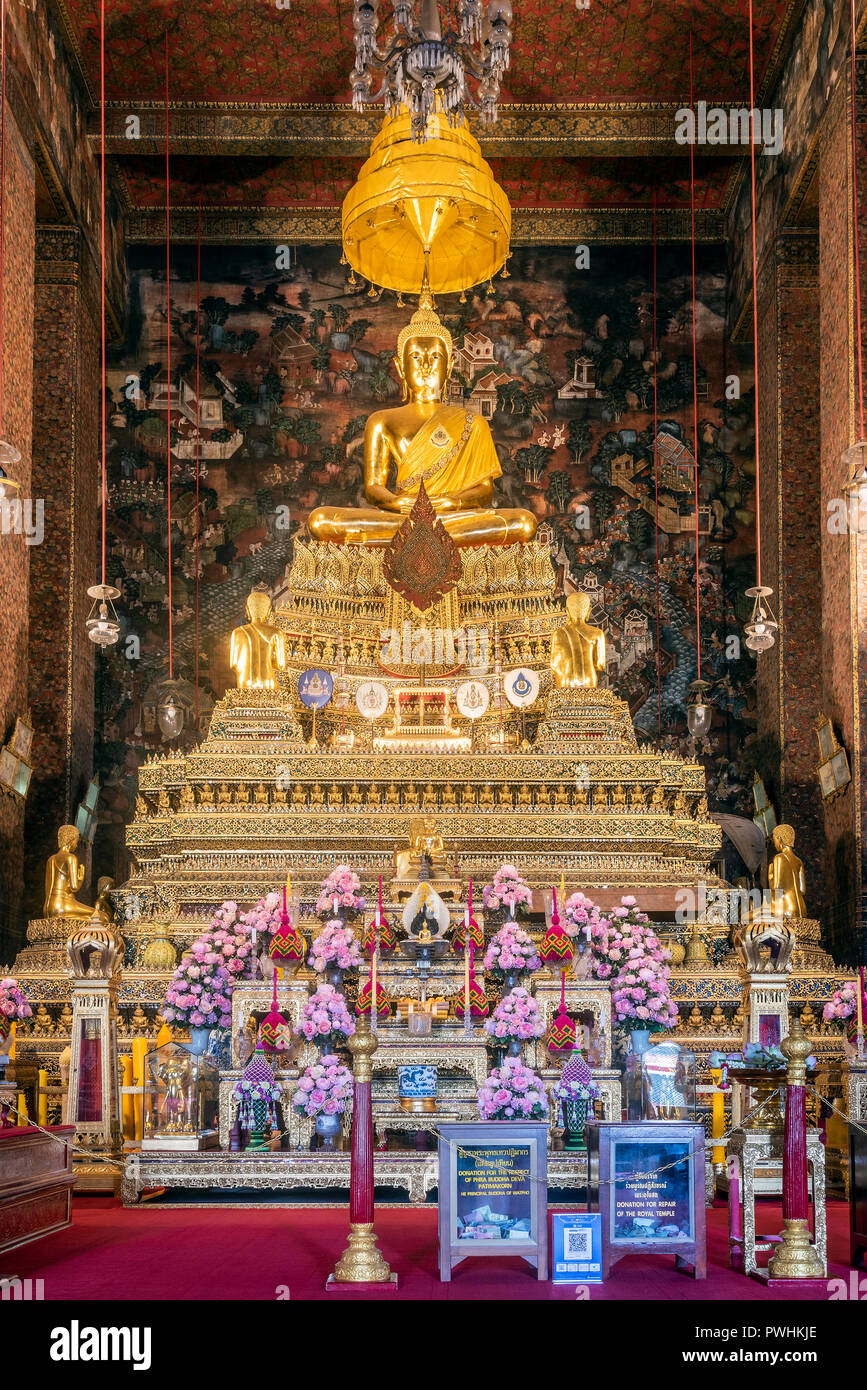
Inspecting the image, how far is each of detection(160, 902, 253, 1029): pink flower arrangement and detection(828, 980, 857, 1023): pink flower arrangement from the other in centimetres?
296

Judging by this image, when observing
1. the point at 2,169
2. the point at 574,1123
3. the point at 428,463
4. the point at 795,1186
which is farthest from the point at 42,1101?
the point at 428,463

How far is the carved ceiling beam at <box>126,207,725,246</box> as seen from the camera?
1478 cm

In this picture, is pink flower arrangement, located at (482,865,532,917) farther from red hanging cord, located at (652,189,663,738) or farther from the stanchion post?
red hanging cord, located at (652,189,663,738)

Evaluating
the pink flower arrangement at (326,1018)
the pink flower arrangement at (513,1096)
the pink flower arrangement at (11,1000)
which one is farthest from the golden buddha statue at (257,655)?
the pink flower arrangement at (513,1096)

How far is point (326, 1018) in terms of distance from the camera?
6922 millimetres

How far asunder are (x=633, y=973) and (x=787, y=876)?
3.03m

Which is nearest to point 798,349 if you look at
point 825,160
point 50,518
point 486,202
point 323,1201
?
point 825,160

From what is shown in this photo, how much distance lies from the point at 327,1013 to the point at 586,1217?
93.1 inches

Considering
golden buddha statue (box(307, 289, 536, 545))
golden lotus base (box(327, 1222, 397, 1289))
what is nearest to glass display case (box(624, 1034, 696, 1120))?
golden lotus base (box(327, 1222, 397, 1289))

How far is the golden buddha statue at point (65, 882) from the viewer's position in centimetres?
988

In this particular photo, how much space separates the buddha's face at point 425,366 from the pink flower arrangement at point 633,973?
6944 millimetres

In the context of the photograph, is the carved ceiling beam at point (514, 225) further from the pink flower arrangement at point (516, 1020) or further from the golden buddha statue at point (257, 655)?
the pink flower arrangement at point (516, 1020)
